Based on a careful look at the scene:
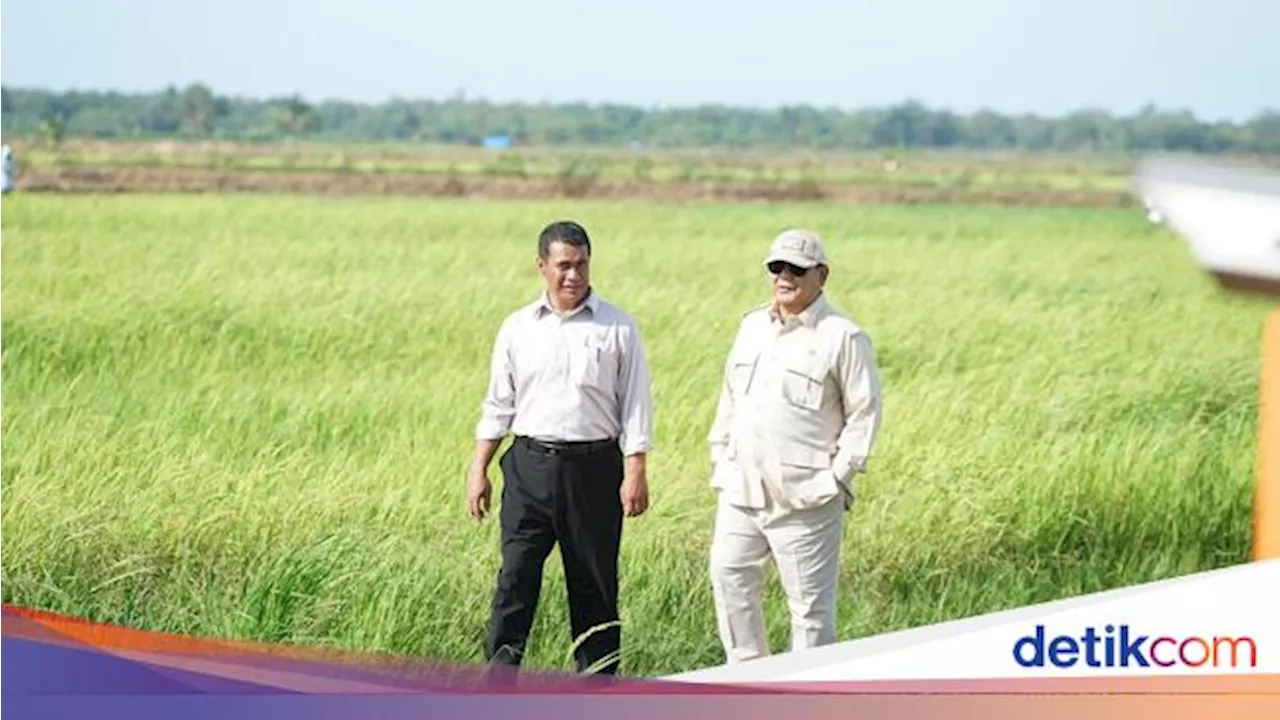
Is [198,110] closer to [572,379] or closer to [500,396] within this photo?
[500,396]

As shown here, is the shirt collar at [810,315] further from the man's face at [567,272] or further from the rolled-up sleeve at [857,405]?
the man's face at [567,272]

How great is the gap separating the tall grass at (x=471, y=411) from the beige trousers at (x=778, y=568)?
94 millimetres

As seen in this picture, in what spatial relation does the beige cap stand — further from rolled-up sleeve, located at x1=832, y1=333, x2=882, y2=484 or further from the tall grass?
the tall grass

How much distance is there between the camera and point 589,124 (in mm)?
5188

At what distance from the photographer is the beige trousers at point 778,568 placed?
4.81 meters

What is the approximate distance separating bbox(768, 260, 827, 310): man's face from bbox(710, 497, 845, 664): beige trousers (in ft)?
1.28

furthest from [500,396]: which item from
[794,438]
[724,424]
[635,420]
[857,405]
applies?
[857,405]

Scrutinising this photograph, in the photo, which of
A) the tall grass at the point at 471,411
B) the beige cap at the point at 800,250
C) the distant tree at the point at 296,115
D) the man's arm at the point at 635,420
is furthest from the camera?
the distant tree at the point at 296,115

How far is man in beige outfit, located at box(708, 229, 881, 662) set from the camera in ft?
15.6

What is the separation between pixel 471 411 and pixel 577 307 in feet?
1.34

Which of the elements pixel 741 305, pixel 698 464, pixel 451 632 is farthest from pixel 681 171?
pixel 451 632

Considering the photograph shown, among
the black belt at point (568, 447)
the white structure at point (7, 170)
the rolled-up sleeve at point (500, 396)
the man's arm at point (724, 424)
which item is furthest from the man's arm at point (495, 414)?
the white structure at point (7, 170)

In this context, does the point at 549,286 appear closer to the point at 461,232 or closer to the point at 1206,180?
the point at 461,232

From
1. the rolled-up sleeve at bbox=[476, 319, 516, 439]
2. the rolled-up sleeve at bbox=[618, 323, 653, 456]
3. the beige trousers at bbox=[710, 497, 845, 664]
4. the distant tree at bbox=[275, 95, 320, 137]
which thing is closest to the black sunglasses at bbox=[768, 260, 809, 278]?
the rolled-up sleeve at bbox=[618, 323, 653, 456]
